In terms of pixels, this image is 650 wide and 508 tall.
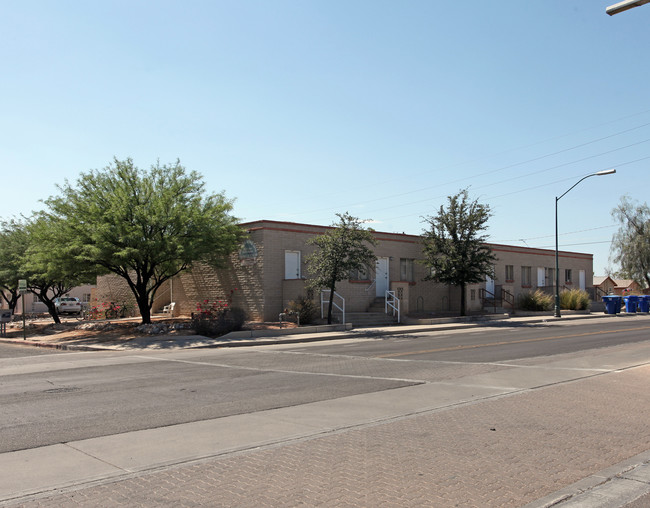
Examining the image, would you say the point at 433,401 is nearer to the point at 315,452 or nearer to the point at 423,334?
the point at 315,452

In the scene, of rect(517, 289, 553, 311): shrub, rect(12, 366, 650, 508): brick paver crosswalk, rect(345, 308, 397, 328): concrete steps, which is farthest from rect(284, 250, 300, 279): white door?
rect(12, 366, 650, 508): brick paver crosswalk

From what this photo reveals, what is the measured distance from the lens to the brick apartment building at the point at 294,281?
27703 millimetres

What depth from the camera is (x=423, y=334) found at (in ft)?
79.9

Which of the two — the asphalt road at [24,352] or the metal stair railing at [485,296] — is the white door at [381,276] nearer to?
the metal stair railing at [485,296]

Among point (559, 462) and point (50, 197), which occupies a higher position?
point (50, 197)

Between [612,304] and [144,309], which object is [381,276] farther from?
[612,304]

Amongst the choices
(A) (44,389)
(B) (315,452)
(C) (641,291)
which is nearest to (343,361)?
(A) (44,389)

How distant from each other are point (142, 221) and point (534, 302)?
26.3m

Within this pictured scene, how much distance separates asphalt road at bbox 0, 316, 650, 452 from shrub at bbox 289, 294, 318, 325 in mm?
5232

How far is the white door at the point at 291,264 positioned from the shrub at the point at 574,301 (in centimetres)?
2156

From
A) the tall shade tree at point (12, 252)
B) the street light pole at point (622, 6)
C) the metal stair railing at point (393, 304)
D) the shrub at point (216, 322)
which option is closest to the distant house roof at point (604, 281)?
the metal stair railing at point (393, 304)

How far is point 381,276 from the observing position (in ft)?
106

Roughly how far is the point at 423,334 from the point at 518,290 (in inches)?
811

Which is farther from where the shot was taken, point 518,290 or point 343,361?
point 518,290
